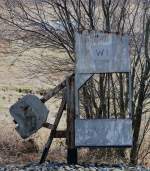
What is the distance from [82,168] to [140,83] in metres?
4.78

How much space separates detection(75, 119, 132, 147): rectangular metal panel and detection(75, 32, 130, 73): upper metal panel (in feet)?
3.23

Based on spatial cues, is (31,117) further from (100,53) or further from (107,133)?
(100,53)

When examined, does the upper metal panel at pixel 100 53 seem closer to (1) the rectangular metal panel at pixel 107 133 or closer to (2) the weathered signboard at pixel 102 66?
(2) the weathered signboard at pixel 102 66

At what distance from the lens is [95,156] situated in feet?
47.1

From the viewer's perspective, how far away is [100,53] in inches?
430

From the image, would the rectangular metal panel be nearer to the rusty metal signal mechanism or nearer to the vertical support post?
the rusty metal signal mechanism

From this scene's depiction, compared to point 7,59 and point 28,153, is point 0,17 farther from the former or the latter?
point 7,59

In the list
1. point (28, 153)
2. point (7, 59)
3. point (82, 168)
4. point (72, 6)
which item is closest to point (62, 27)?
point (72, 6)

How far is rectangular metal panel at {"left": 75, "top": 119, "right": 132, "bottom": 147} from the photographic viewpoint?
431 inches

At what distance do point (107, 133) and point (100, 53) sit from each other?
1.51m

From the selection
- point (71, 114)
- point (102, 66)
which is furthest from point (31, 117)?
point (102, 66)

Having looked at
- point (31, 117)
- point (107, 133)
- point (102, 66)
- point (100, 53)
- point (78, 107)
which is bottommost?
point (107, 133)

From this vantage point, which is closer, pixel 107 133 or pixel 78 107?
pixel 78 107

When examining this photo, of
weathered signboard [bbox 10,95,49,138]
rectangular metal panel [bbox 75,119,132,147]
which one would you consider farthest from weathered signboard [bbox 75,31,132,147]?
weathered signboard [bbox 10,95,49,138]
